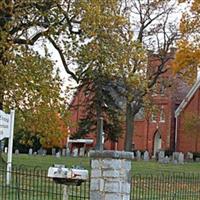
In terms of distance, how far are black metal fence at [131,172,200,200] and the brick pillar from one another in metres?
2.51

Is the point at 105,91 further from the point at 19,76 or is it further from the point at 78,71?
the point at 19,76

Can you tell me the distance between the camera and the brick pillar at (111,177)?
11.3 metres

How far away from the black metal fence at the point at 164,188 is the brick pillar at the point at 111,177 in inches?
98.7

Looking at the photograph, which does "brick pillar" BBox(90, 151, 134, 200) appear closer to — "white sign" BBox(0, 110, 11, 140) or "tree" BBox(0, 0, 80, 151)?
"white sign" BBox(0, 110, 11, 140)

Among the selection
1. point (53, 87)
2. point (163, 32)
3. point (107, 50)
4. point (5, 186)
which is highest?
point (163, 32)

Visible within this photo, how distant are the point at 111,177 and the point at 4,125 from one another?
7.98 meters

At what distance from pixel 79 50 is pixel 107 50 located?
115 centimetres

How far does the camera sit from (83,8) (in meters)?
26.3

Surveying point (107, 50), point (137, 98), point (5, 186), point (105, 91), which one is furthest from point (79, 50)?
point (105, 91)

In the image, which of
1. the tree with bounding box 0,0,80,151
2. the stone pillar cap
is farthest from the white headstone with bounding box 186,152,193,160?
the stone pillar cap

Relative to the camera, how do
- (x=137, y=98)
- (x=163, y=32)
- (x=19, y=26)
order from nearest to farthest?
1. (x=19, y=26)
2. (x=137, y=98)
3. (x=163, y=32)

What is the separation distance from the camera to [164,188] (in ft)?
48.1

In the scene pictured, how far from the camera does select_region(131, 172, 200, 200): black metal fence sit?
1448 cm

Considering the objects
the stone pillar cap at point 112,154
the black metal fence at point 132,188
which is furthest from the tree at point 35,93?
the stone pillar cap at point 112,154
